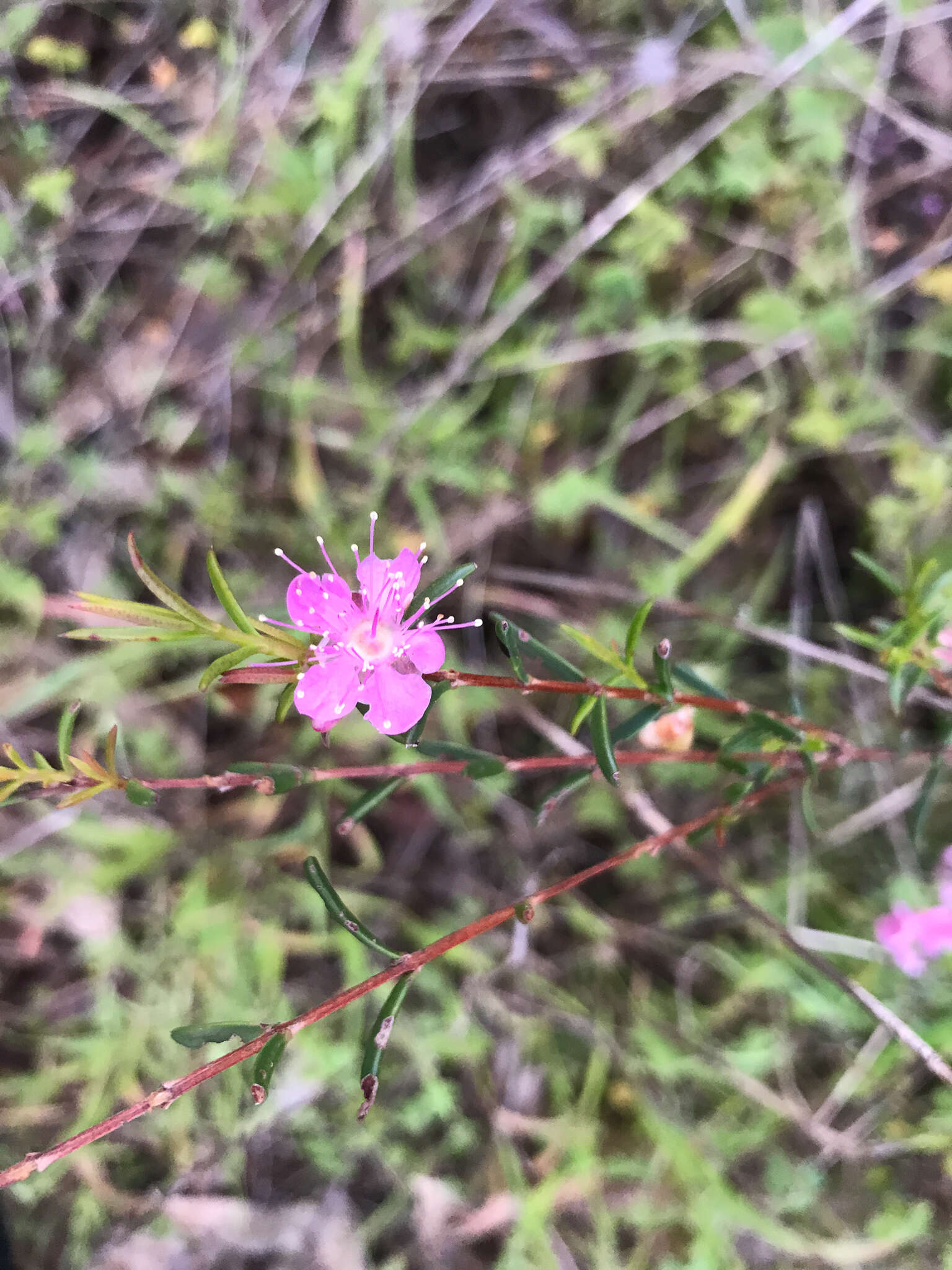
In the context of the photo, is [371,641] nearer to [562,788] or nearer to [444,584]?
[444,584]

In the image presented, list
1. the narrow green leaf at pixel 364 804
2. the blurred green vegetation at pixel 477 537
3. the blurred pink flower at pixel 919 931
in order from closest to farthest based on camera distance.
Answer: the narrow green leaf at pixel 364 804 → the blurred pink flower at pixel 919 931 → the blurred green vegetation at pixel 477 537

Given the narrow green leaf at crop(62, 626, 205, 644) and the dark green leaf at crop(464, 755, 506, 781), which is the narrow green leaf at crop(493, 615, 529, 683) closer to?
the dark green leaf at crop(464, 755, 506, 781)

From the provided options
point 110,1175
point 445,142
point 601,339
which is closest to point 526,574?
point 601,339

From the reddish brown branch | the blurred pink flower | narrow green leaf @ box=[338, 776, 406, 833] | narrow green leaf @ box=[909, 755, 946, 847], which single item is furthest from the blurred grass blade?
the blurred pink flower

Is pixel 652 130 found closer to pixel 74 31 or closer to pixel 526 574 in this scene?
pixel 526 574

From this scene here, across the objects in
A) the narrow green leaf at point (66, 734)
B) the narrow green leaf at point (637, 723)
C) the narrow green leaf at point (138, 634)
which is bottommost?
the narrow green leaf at point (637, 723)

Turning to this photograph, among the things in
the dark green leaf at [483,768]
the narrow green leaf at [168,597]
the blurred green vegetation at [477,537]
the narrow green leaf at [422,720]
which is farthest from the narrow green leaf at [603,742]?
the blurred green vegetation at [477,537]

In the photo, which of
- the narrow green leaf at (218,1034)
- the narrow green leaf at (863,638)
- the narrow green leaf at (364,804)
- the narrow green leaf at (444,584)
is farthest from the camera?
the narrow green leaf at (863,638)

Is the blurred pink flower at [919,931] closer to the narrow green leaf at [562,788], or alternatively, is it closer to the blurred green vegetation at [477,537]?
the blurred green vegetation at [477,537]
